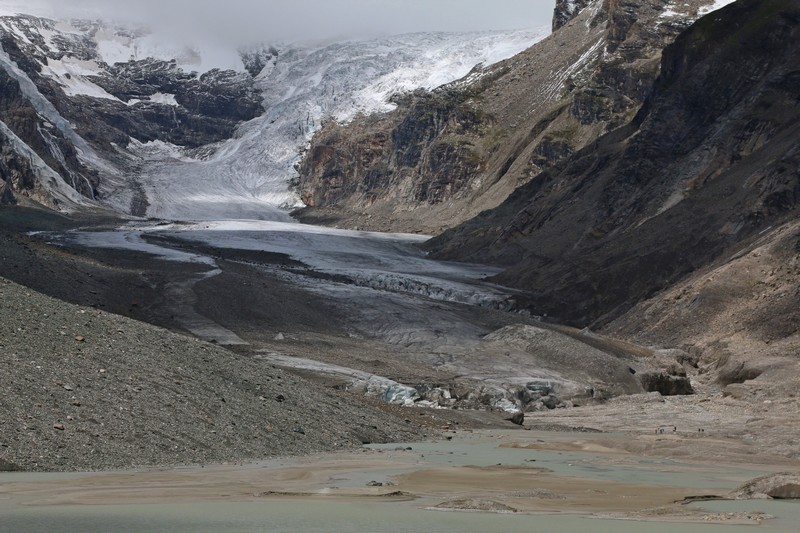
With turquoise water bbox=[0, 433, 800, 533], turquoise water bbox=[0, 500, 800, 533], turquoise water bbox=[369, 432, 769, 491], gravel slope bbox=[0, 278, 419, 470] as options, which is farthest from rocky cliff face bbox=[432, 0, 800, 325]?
turquoise water bbox=[0, 500, 800, 533]

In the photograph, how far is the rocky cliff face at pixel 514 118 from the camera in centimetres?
13712

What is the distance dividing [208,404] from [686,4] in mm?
127668

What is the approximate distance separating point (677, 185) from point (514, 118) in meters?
73.3

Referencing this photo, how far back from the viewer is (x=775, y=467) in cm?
2431

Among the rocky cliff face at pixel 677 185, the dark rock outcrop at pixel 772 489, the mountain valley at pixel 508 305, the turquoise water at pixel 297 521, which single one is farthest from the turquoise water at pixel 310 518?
the rocky cliff face at pixel 677 185

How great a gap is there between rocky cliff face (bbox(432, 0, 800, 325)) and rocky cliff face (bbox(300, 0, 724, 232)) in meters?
21.7

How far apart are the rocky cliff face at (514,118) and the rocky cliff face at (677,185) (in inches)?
856

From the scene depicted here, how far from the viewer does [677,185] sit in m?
87.7

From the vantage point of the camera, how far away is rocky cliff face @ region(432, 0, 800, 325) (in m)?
71.2

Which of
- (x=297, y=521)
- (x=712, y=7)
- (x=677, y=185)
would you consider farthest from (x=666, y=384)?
(x=712, y=7)

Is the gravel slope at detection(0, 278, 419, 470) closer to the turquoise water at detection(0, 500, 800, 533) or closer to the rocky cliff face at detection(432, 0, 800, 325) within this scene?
the turquoise water at detection(0, 500, 800, 533)

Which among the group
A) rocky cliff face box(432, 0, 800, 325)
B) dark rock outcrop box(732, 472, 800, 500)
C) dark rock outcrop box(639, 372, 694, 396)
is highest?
rocky cliff face box(432, 0, 800, 325)

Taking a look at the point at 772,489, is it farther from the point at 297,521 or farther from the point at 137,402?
the point at 137,402

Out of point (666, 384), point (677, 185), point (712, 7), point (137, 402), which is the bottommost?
point (137, 402)
